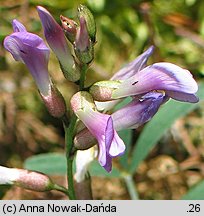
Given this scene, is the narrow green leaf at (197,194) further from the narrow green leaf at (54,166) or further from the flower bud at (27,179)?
the flower bud at (27,179)

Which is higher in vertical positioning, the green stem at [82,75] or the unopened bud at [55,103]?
the green stem at [82,75]

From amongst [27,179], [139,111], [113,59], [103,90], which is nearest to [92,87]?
[103,90]

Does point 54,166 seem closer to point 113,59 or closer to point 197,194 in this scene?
point 197,194

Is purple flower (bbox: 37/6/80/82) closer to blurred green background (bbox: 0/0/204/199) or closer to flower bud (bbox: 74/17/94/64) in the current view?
flower bud (bbox: 74/17/94/64)

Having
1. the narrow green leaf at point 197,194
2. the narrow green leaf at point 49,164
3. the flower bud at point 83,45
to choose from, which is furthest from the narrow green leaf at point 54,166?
the flower bud at point 83,45

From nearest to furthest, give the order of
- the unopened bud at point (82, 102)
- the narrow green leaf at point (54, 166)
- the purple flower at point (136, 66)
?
the unopened bud at point (82, 102) < the purple flower at point (136, 66) < the narrow green leaf at point (54, 166)

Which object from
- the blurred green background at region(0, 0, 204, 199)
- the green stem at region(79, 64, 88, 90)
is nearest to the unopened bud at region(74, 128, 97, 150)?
the green stem at region(79, 64, 88, 90)
